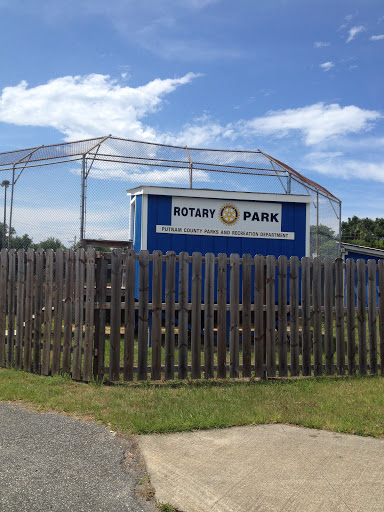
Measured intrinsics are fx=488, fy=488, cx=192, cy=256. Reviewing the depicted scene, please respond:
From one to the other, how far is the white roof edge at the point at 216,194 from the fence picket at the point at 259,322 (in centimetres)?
404

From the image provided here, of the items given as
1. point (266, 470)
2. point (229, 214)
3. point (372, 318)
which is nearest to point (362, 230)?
point (229, 214)

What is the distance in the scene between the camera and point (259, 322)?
6.80m

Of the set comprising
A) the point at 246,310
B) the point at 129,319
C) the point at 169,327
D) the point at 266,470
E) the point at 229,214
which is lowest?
the point at 266,470

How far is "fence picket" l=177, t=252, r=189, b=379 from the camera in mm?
6508

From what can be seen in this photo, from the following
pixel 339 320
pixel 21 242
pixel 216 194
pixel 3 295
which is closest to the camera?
pixel 339 320

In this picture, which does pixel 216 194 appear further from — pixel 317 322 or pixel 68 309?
pixel 68 309

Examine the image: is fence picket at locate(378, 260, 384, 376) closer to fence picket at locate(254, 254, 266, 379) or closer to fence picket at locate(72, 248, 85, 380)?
fence picket at locate(254, 254, 266, 379)

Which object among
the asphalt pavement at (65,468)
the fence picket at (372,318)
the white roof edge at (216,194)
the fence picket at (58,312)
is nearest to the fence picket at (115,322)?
the fence picket at (58,312)

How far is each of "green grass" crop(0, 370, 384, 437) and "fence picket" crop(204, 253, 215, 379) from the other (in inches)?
8.8

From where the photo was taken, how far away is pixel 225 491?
3.34 metres

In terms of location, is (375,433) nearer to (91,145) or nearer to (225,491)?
(225,491)

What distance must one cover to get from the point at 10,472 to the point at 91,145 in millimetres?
9198

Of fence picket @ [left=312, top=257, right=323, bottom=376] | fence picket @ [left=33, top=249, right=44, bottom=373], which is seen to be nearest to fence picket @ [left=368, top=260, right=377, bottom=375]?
fence picket @ [left=312, top=257, right=323, bottom=376]

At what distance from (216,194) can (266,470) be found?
7.59 metres
